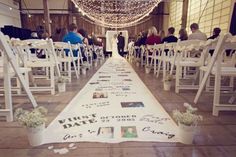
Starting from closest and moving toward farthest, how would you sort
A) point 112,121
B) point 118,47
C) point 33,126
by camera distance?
point 33,126, point 112,121, point 118,47

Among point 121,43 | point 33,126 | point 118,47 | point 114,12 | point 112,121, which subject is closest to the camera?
point 33,126

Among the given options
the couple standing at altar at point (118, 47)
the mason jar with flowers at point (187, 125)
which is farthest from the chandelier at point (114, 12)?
the mason jar with flowers at point (187, 125)

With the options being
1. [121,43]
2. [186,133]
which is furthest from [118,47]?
[186,133]

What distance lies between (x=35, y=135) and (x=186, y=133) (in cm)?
91

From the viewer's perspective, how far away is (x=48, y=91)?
9.17 ft

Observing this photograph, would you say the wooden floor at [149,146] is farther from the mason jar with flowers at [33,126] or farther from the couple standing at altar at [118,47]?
the couple standing at altar at [118,47]

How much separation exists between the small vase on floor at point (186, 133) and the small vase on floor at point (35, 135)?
0.85 m

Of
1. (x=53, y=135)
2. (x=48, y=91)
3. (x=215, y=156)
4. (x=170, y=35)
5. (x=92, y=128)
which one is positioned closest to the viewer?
(x=215, y=156)

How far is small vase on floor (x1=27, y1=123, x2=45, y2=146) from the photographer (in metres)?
1.29

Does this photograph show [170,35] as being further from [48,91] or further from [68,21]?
[68,21]

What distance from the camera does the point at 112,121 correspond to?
1.68 m

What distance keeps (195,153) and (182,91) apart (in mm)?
1723

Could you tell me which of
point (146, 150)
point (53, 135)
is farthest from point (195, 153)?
point (53, 135)

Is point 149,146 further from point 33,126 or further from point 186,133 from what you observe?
point 33,126
